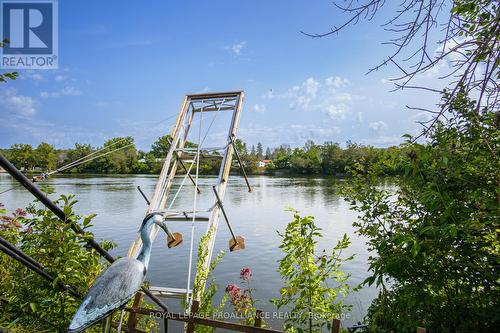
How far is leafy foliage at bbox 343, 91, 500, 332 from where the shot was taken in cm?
233

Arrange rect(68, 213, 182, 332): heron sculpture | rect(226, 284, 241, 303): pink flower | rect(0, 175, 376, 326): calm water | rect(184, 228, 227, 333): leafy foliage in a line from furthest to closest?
rect(0, 175, 376, 326): calm water < rect(226, 284, 241, 303): pink flower < rect(184, 228, 227, 333): leafy foliage < rect(68, 213, 182, 332): heron sculpture

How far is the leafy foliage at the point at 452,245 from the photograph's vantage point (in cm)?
233

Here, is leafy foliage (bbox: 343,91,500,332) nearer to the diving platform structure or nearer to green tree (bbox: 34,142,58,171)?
the diving platform structure

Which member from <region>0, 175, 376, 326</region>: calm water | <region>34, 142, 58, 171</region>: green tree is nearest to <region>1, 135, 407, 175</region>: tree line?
<region>34, 142, 58, 171</region>: green tree

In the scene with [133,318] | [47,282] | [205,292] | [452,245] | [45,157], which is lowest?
[133,318]

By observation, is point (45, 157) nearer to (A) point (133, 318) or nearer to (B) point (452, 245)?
(A) point (133, 318)

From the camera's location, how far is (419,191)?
2953 mm

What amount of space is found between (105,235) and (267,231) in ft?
23.7

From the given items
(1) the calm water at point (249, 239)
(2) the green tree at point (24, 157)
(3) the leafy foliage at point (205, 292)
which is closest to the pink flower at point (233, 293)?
(3) the leafy foliage at point (205, 292)

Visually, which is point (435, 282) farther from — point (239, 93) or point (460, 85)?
point (239, 93)

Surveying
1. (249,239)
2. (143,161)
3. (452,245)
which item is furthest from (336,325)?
(143,161)

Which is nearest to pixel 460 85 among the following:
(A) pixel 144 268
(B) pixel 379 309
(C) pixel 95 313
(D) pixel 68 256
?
(B) pixel 379 309

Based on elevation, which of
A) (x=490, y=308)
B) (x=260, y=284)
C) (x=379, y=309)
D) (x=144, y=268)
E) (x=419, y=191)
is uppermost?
(x=419, y=191)

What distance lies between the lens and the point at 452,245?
2.51 metres
